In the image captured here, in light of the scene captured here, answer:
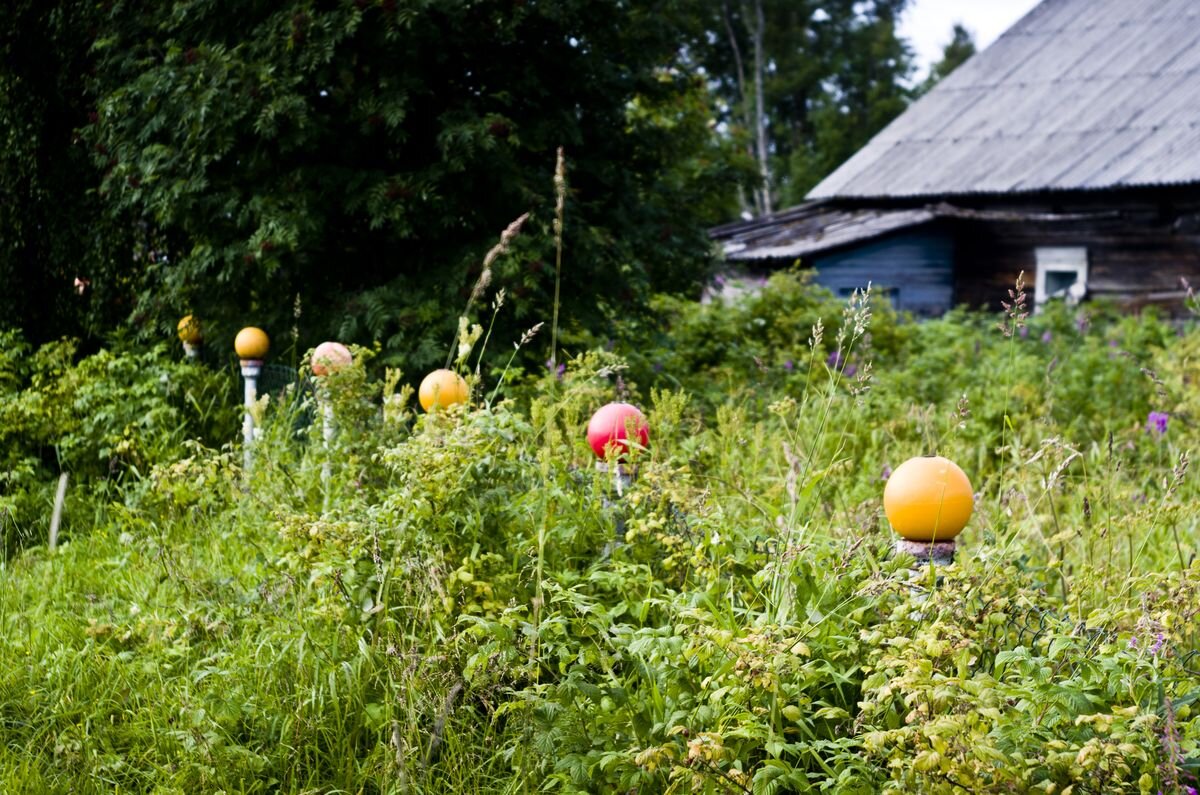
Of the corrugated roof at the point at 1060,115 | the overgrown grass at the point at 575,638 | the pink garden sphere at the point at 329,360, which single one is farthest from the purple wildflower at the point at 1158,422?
the corrugated roof at the point at 1060,115

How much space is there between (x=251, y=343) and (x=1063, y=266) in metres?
12.3

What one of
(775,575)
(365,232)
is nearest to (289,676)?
(775,575)

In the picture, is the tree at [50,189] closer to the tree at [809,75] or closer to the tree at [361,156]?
the tree at [361,156]

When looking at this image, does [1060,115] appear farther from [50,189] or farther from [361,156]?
[50,189]

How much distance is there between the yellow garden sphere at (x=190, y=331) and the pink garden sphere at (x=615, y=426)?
362cm

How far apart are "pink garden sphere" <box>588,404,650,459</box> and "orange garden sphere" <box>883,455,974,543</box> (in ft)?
3.07

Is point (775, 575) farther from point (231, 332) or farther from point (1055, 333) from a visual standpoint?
point (1055, 333)

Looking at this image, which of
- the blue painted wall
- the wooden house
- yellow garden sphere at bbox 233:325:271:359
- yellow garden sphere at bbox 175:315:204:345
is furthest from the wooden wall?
yellow garden sphere at bbox 233:325:271:359

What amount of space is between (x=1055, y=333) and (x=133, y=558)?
760 centimetres

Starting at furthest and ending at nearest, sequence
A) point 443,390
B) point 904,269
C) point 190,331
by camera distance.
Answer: point 904,269, point 190,331, point 443,390

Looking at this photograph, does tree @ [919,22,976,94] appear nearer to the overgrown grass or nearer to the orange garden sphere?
the overgrown grass

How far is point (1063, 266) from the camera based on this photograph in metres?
14.6

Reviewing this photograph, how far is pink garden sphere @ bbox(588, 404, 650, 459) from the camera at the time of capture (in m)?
3.38

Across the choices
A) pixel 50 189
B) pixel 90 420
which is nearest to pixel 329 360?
pixel 90 420
